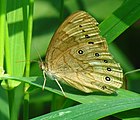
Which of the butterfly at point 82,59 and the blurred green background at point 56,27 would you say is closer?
the butterfly at point 82,59

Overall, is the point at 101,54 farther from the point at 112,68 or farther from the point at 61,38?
the point at 61,38

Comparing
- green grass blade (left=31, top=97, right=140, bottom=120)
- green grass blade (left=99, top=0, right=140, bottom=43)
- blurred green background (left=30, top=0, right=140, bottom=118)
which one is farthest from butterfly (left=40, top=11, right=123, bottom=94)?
blurred green background (left=30, top=0, right=140, bottom=118)

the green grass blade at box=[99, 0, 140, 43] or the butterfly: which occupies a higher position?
the green grass blade at box=[99, 0, 140, 43]

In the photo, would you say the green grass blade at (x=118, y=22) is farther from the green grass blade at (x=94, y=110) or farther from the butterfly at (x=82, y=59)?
the green grass blade at (x=94, y=110)

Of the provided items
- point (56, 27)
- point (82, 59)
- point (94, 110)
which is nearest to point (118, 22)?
point (82, 59)

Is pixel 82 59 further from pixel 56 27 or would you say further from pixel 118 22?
pixel 56 27

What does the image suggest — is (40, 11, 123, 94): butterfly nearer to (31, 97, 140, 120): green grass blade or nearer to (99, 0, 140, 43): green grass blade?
(99, 0, 140, 43): green grass blade

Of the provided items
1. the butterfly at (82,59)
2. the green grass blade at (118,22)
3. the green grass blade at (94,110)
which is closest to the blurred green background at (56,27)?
the butterfly at (82,59)

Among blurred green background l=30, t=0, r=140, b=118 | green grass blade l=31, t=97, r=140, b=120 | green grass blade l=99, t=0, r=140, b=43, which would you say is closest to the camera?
green grass blade l=31, t=97, r=140, b=120

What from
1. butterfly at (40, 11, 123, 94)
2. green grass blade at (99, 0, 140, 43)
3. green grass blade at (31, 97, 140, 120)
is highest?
green grass blade at (99, 0, 140, 43)

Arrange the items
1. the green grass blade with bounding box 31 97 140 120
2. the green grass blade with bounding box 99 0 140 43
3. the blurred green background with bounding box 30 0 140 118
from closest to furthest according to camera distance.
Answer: the green grass blade with bounding box 31 97 140 120, the green grass blade with bounding box 99 0 140 43, the blurred green background with bounding box 30 0 140 118
